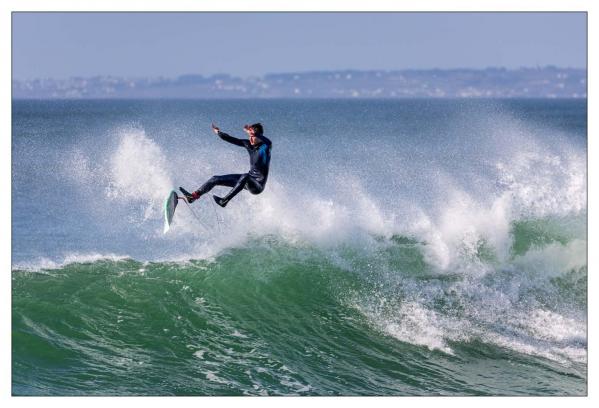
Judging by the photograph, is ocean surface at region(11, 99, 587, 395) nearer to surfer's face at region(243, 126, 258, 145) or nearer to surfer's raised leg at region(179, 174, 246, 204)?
surfer's raised leg at region(179, 174, 246, 204)

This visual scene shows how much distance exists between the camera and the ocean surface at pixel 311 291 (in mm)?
10969

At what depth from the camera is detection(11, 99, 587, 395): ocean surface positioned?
1097 cm

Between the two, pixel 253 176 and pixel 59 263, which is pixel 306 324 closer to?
pixel 253 176

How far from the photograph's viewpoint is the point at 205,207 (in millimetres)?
17625

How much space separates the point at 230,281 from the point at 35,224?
7956 mm

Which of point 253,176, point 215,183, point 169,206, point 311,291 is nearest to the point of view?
point 253,176

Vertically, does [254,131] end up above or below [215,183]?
above

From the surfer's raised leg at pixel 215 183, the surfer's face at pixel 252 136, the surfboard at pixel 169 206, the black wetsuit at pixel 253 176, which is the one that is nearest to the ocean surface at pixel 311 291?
the surfboard at pixel 169 206

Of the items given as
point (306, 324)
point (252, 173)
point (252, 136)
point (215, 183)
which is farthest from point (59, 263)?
point (252, 136)

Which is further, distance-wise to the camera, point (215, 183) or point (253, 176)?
point (215, 183)

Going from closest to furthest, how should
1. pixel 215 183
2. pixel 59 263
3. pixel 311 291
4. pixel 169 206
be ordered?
pixel 215 183
pixel 169 206
pixel 311 291
pixel 59 263

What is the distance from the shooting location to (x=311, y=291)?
44.9 feet

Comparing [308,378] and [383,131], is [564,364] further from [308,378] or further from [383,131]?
[383,131]
